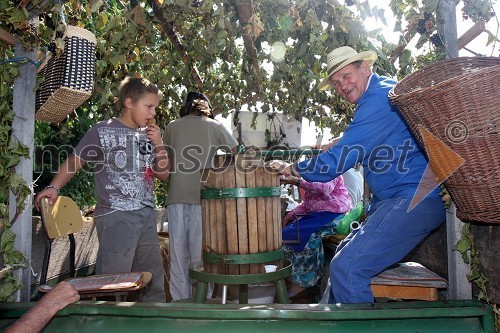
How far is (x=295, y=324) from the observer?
2236mm

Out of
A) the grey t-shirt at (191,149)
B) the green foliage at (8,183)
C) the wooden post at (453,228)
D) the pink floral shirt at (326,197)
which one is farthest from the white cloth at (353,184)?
the green foliage at (8,183)

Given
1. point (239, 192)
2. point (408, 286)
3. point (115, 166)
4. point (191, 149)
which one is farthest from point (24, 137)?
point (408, 286)

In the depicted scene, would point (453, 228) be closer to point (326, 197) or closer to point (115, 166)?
point (115, 166)

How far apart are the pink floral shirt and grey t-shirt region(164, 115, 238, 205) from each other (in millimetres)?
985

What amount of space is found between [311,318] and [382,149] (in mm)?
1032

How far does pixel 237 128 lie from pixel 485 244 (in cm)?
628

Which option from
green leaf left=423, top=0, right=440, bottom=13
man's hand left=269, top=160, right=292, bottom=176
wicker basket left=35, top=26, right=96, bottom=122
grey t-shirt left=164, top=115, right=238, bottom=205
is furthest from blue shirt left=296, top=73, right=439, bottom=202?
grey t-shirt left=164, top=115, right=238, bottom=205

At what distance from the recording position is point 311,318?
2.22 m

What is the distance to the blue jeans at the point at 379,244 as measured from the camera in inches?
99.1

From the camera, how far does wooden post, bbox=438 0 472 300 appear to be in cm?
240

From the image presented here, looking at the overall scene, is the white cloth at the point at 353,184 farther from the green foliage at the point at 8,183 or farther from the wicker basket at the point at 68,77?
the green foliage at the point at 8,183

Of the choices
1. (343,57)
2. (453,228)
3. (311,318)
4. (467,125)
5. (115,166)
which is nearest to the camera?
(467,125)

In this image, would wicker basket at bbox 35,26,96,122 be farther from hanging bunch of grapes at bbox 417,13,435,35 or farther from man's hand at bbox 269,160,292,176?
hanging bunch of grapes at bbox 417,13,435,35

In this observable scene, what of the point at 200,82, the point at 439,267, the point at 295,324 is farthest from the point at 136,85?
the point at 200,82
